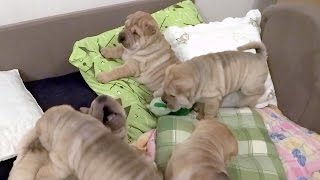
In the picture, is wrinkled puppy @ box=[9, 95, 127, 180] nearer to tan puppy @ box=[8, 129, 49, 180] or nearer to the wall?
tan puppy @ box=[8, 129, 49, 180]

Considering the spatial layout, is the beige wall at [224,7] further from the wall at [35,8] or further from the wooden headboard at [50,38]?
the wall at [35,8]

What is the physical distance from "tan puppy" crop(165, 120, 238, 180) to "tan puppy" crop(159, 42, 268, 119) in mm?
258

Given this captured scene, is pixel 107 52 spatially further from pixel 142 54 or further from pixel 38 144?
pixel 38 144

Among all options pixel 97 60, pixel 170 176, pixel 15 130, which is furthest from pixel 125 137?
pixel 97 60

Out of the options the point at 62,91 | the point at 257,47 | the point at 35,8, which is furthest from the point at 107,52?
the point at 257,47

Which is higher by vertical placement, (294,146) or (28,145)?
(28,145)

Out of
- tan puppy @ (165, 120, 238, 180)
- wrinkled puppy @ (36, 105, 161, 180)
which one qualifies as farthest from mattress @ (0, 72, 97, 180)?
tan puppy @ (165, 120, 238, 180)

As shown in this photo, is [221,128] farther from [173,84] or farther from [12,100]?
[12,100]

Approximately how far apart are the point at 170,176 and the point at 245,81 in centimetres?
62

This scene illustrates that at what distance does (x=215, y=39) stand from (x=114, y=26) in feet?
1.47

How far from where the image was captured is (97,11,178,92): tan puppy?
173 cm

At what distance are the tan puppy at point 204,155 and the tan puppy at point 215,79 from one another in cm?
26

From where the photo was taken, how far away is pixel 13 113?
1.52 m

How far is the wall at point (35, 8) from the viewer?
70.0 inches
